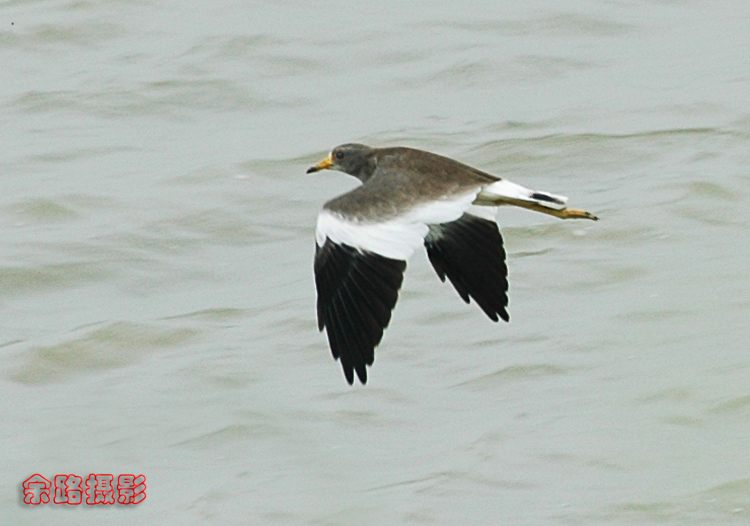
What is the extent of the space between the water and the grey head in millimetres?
1511

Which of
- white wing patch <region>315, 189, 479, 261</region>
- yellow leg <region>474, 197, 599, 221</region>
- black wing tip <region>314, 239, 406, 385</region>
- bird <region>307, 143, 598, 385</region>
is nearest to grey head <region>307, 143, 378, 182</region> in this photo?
bird <region>307, 143, 598, 385</region>

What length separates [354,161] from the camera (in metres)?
9.64

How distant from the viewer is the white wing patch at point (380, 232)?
8125 millimetres

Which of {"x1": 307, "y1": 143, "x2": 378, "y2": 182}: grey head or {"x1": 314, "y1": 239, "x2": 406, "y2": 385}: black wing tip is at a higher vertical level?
{"x1": 307, "y1": 143, "x2": 378, "y2": 182}: grey head

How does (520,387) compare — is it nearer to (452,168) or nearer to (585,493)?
(585,493)

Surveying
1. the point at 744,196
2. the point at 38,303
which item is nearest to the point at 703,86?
the point at 744,196

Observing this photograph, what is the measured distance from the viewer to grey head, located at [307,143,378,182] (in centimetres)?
954

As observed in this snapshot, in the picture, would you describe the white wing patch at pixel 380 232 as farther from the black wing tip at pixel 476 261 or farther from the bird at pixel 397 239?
the black wing tip at pixel 476 261

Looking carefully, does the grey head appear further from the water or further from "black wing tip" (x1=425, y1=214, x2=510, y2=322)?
the water

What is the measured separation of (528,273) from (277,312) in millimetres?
1852

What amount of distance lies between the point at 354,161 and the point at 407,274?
10.1 feet

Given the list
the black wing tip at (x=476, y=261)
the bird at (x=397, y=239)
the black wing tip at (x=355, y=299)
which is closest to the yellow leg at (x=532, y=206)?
the bird at (x=397, y=239)

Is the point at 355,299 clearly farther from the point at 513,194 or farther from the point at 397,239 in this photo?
the point at 513,194

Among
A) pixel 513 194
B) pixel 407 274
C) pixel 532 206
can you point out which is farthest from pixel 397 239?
pixel 407 274
